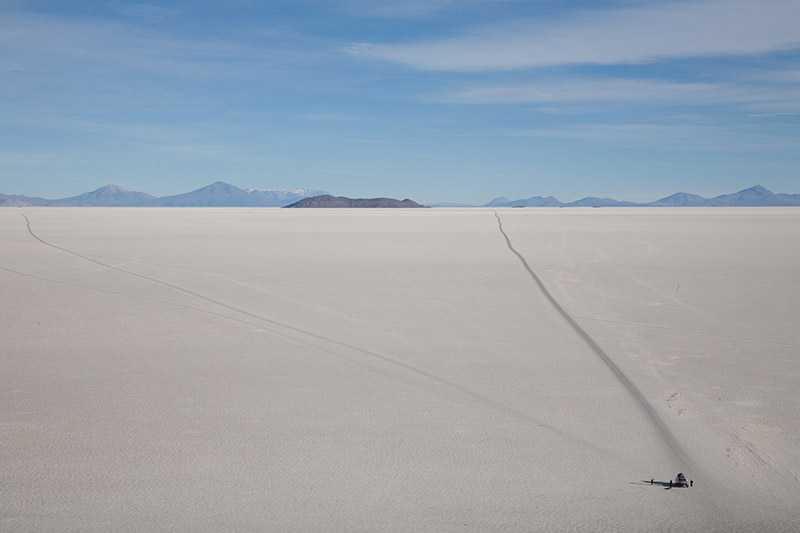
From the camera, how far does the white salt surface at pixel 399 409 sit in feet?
12.4

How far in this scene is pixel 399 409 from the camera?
543cm

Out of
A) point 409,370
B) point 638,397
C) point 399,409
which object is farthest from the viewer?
point 409,370

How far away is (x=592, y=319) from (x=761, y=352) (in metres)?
2.34

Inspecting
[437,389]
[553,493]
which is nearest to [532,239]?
[437,389]

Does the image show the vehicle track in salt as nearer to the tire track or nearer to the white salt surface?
the white salt surface

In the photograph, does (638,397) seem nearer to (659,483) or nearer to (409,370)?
(659,483)

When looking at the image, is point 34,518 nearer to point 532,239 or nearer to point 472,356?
point 472,356

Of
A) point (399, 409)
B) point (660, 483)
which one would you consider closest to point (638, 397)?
point (660, 483)

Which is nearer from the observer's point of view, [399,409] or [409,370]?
[399,409]

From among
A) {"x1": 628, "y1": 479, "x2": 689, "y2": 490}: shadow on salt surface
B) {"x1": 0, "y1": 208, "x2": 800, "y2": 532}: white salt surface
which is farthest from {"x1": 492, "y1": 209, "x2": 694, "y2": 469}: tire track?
{"x1": 628, "y1": 479, "x2": 689, "y2": 490}: shadow on salt surface

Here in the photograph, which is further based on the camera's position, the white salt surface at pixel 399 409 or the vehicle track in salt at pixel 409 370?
the vehicle track in salt at pixel 409 370

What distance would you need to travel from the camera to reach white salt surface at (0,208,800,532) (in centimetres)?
378

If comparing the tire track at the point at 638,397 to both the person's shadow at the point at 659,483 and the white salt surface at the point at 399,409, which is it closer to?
the white salt surface at the point at 399,409

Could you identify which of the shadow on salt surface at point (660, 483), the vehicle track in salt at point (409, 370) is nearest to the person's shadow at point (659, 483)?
the shadow on salt surface at point (660, 483)
